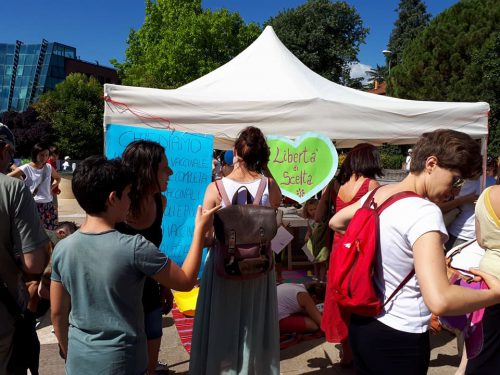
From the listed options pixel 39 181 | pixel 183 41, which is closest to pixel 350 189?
pixel 39 181

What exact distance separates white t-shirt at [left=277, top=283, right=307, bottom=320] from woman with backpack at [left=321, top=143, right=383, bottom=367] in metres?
0.66

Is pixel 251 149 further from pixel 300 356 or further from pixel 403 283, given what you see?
pixel 300 356

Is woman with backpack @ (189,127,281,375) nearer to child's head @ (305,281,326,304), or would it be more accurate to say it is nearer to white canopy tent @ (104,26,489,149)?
white canopy tent @ (104,26,489,149)

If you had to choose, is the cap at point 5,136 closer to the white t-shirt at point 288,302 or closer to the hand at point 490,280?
the hand at point 490,280

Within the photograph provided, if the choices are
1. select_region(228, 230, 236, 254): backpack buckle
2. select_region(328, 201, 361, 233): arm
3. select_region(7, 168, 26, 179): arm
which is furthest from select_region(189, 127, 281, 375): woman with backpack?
select_region(7, 168, 26, 179): arm

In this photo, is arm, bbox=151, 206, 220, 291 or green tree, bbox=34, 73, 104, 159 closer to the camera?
arm, bbox=151, 206, 220, 291

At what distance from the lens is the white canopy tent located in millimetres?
3705

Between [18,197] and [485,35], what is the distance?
2170 cm

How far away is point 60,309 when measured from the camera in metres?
1.68

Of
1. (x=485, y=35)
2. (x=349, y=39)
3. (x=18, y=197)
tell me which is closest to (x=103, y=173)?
(x=18, y=197)

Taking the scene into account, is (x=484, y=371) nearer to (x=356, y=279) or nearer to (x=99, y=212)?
(x=356, y=279)

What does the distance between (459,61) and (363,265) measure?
21575 mm

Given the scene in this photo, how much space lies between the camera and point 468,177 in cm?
150

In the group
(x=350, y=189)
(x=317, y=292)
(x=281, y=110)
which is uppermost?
(x=281, y=110)
